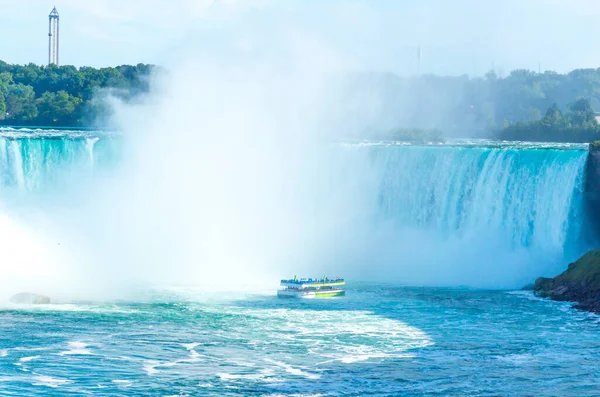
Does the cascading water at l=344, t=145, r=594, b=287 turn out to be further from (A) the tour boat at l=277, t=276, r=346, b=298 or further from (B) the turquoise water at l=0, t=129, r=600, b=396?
(A) the tour boat at l=277, t=276, r=346, b=298

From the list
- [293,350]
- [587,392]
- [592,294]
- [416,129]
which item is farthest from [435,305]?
[416,129]

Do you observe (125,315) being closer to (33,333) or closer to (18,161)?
(33,333)

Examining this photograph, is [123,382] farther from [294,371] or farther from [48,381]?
[294,371]

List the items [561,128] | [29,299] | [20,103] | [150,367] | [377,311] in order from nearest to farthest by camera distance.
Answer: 1. [150,367]
2. [377,311]
3. [29,299]
4. [561,128]
5. [20,103]

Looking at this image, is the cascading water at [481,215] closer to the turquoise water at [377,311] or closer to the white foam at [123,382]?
the turquoise water at [377,311]

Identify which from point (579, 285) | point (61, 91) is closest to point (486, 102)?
point (61, 91)

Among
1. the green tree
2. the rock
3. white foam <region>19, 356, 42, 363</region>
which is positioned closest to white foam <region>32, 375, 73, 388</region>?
white foam <region>19, 356, 42, 363</region>
